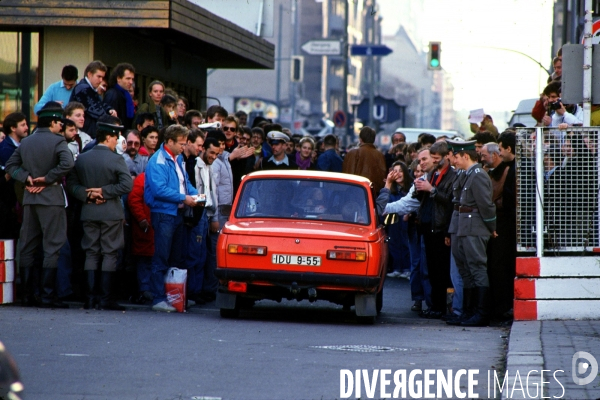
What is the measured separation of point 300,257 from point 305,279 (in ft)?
0.77

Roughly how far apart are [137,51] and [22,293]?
9461 millimetres

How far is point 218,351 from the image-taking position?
929cm

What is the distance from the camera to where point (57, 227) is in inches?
502

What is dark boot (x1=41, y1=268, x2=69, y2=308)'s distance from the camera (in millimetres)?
12750

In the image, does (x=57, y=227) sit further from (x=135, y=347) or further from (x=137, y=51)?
(x=137, y=51)

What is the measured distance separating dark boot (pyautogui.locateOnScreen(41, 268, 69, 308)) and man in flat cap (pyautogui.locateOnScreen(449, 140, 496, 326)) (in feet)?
14.5

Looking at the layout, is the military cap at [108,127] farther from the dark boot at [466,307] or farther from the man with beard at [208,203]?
the dark boot at [466,307]

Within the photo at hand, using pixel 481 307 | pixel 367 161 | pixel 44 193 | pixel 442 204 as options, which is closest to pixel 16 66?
pixel 367 161

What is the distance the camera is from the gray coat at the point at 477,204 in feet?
39.4

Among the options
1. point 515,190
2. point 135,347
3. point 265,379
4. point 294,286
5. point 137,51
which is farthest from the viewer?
point 137,51

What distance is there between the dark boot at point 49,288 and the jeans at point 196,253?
5.49ft

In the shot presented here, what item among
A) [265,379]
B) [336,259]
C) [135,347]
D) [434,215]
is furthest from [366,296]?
[265,379]

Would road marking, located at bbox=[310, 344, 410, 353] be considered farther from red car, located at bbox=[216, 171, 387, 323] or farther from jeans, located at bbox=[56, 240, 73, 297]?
jeans, located at bbox=[56, 240, 73, 297]

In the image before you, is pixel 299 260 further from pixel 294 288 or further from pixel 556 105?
pixel 556 105
